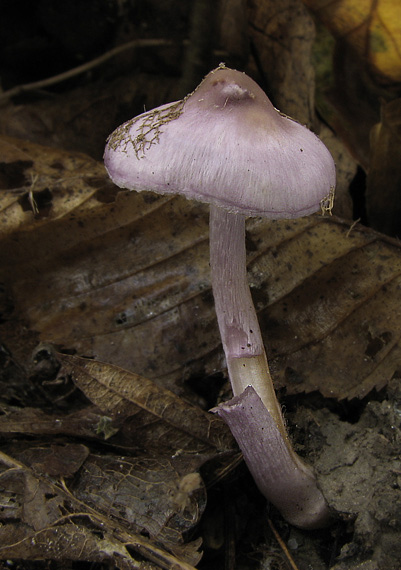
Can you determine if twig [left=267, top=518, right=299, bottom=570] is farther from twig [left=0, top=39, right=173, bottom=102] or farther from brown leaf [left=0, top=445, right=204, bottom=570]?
twig [left=0, top=39, right=173, bottom=102]

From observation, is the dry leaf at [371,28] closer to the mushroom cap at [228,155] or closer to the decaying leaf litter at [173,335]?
the decaying leaf litter at [173,335]

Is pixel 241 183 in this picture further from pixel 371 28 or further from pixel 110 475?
pixel 371 28

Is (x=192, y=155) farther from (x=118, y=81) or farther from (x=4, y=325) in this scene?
(x=118, y=81)

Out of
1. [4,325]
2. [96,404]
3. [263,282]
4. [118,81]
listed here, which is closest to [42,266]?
[4,325]

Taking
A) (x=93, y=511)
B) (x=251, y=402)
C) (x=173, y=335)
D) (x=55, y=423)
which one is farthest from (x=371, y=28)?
(x=93, y=511)

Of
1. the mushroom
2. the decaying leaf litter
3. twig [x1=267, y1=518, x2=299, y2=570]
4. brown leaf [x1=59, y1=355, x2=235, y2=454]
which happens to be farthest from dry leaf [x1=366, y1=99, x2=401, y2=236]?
twig [x1=267, y1=518, x2=299, y2=570]

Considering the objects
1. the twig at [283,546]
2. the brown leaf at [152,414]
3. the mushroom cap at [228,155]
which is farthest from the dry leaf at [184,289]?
the mushroom cap at [228,155]
